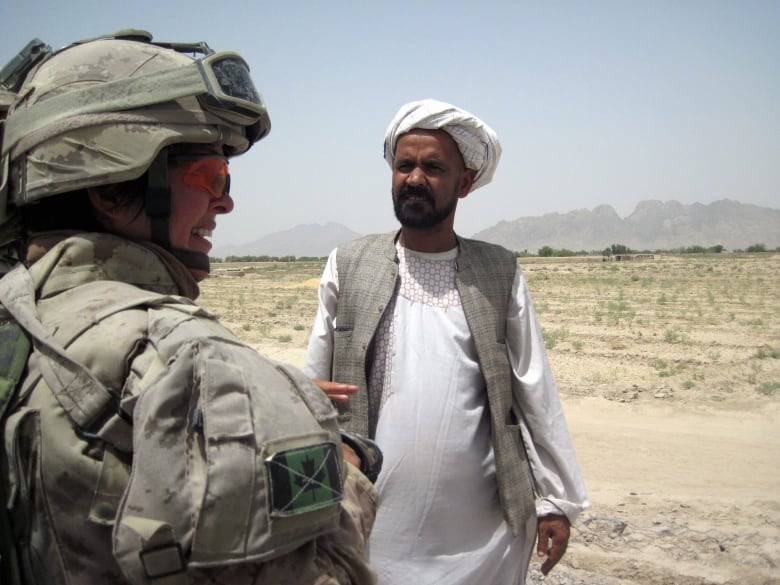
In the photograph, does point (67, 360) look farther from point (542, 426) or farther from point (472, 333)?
point (542, 426)

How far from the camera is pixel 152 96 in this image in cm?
133

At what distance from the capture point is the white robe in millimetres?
2506

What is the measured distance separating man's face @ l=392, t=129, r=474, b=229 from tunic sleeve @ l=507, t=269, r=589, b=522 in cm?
51

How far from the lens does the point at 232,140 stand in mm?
1476

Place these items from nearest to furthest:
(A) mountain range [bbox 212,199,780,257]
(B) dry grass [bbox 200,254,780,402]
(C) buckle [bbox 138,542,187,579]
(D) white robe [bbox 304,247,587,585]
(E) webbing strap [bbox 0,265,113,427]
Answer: (C) buckle [bbox 138,542,187,579] → (E) webbing strap [bbox 0,265,113,427] → (D) white robe [bbox 304,247,587,585] → (B) dry grass [bbox 200,254,780,402] → (A) mountain range [bbox 212,199,780,257]

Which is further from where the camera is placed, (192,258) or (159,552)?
(192,258)

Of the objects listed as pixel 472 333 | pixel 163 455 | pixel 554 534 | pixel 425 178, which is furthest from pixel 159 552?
pixel 425 178

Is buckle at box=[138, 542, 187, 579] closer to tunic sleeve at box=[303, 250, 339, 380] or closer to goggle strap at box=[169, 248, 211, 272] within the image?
goggle strap at box=[169, 248, 211, 272]

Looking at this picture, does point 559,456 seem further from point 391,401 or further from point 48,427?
point 48,427

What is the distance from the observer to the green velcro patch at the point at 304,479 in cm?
96

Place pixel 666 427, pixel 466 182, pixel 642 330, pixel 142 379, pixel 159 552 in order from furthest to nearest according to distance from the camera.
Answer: pixel 642 330, pixel 666 427, pixel 466 182, pixel 142 379, pixel 159 552

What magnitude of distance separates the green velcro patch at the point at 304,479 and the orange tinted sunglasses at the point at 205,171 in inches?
26.2

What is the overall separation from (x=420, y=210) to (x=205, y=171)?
1411 millimetres

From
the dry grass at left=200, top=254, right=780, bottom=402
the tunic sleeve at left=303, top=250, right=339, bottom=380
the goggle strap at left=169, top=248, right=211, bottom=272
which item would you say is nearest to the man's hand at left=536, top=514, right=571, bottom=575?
the tunic sleeve at left=303, top=250, right=339, bottom=380
